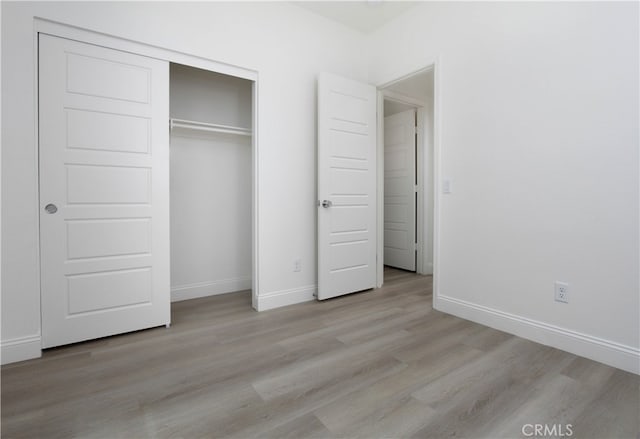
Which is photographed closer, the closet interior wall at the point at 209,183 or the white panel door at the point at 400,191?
the closet interior wall at the point at 209,183

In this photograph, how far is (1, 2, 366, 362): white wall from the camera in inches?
75.9

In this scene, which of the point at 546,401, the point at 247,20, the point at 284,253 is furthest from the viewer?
the point at 284,253

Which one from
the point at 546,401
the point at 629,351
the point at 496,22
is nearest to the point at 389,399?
the point at 546,401

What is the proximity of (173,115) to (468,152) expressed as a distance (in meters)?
2.74

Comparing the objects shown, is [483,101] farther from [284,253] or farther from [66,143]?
[66,143]

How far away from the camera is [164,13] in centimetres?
238

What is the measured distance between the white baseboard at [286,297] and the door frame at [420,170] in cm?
86

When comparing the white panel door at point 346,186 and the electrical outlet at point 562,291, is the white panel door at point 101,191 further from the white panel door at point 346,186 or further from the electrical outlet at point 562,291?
the electrical outlet at point 562,291

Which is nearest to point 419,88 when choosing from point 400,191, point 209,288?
point 400,191

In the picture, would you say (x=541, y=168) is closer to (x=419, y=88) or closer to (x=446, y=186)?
(x=446, y=186)

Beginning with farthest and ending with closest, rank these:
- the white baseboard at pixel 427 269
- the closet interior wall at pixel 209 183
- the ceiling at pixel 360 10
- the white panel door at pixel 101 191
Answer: the white baseboard at pixel 427 269, the closet interior wall at pixel 209 183, the ceiling at pixel 360 10, the white panel door at pixel 101 191

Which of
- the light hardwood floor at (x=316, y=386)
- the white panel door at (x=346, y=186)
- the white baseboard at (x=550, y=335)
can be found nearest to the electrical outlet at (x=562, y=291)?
the white baseboard at (x=550, y=335)

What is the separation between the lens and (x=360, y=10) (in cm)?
312

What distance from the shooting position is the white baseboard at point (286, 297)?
288 cm
